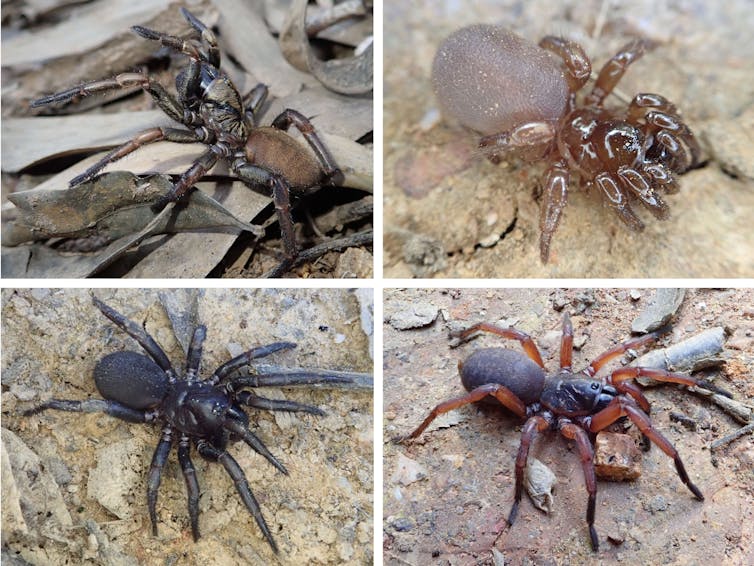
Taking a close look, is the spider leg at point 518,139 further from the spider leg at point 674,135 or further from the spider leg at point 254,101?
the spider leg at point 254,101

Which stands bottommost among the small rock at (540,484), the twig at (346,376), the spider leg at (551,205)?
the small rock at (540,484)

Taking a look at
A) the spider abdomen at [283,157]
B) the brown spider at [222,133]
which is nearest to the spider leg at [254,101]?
the brown spider at [222,133]

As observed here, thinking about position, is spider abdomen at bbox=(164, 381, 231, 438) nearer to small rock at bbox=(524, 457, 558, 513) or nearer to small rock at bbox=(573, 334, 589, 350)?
small rock at bbox=(524, 457, 558, 513)

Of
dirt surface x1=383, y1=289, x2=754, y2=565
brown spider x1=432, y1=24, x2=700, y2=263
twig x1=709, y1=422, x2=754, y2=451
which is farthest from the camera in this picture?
brown spider x1=432, y1=24, x2=700, y2=263

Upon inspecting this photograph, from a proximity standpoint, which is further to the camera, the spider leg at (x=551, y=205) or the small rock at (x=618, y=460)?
the spider leg at (x=551, y=205)

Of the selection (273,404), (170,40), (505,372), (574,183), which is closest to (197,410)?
(273,404)

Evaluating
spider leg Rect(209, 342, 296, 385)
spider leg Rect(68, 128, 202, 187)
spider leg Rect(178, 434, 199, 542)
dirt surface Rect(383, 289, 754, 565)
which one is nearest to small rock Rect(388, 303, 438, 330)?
dirt surface Rect(383, 289, 754, 565)

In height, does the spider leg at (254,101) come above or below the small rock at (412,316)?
above

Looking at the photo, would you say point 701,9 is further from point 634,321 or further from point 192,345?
point 192,345
